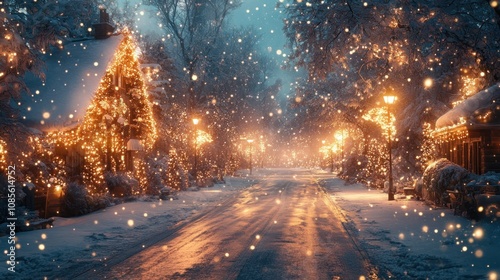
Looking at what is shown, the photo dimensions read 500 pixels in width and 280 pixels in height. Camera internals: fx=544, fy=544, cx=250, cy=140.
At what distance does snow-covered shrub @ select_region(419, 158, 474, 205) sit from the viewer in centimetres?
1933

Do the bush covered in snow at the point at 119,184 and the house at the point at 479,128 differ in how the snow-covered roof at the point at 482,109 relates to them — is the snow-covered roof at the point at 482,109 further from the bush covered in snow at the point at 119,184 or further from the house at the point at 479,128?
the bush covered in snow at the point at 119,184

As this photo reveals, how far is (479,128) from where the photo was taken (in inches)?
856

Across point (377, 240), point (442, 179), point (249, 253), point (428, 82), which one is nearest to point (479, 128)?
point (442, 179)

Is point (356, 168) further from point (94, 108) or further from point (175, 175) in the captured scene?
point (94, 108)

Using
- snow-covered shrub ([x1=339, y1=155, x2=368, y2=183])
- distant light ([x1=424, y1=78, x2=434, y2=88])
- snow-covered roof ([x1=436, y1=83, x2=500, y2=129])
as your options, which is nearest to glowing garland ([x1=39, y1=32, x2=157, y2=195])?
snow-covered roof ([x1=436, y1=83, x2=500, y2=129])

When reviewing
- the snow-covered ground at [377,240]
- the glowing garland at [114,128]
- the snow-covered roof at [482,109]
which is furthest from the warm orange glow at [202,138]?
the snow-covered roof at [482,109]

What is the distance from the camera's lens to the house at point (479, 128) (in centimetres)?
2119

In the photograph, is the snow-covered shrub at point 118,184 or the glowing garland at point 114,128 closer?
the glowing garland at point 114,128

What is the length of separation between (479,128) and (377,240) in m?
10.1

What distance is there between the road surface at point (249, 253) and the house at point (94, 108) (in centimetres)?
710

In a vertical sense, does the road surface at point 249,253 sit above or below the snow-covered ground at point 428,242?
below

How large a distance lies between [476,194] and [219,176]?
33777 mm

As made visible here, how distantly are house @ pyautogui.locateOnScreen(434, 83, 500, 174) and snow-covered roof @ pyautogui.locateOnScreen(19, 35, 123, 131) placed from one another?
50.9 ft

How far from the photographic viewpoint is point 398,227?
16.4 metres
